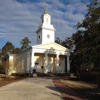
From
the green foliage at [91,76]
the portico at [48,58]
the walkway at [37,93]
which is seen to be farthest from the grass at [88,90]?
the portico at [48,58]

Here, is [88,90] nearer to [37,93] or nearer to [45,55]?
[37,93]

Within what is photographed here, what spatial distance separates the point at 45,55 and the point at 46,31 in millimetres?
7603

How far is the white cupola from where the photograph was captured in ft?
→ 151

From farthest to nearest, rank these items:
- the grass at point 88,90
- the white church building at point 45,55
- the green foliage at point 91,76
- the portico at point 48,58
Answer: the portico at point 48,58, the white church building at point 45,55, the green foliage at point 91,76, the grass at point 88,90

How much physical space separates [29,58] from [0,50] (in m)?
35.4

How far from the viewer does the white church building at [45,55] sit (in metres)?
41.2

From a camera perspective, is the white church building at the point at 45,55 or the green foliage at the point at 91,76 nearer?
the green foliage at the point at 91,76

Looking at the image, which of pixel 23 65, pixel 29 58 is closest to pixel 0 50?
pixel 23 65

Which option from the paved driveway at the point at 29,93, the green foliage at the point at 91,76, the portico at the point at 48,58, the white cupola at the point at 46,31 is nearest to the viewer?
the paved driveway at the point at 29,93

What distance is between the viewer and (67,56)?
44.0 m

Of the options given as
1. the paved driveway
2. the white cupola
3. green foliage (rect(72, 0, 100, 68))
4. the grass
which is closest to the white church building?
the white cupola

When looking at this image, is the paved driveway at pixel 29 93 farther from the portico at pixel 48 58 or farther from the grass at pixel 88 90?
the portico at pixel 48 58

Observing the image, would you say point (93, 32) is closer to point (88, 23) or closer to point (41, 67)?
point (88, 23)

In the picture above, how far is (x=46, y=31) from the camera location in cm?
4647
